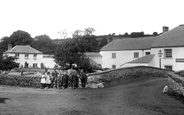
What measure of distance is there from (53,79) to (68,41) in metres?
23.2

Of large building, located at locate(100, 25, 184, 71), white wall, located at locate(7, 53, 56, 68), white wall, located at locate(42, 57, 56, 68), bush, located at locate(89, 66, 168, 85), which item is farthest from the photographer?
white wall, located at locate(42, 57, 56, 68)

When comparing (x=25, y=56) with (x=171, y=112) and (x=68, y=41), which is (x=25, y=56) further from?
(x=171, y=112)

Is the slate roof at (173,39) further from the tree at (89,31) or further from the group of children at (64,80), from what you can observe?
the tree at (89,31)

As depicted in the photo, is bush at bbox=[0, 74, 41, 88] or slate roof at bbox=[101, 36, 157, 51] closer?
bush at bbox=[0, 74, 41, 88]

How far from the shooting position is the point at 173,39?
124ft

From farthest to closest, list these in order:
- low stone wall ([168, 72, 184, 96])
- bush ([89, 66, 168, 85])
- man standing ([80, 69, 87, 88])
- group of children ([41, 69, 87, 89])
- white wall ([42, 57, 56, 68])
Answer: white wall ([42, 57, 56, 68]) → bush ([89, 66, 168, 85]) → man standing ([80, 69, 87, 88]) → group of children ([41, 69, 87, 89]) → low stone wall ([168, 72, 184, 96])

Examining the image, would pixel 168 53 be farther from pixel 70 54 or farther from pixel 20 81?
pixel 20 81

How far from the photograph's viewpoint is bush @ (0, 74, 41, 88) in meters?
21.9

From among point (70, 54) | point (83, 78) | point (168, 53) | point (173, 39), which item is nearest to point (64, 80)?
point (83, 78)

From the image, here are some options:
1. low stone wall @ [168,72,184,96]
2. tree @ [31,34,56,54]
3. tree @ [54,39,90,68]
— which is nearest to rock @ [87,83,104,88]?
low stone wall @ [168,72,184,96]

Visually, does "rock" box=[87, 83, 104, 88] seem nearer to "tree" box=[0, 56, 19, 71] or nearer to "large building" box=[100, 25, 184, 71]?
"large building" box=[100, 25, 184, 71]

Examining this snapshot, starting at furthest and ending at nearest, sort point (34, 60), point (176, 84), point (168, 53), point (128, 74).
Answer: point (34, 60), point (168, 53), point (128, 74), point (176, 84)

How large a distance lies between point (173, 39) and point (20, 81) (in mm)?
26285

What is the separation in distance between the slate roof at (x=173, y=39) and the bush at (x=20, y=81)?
78.3 feet
